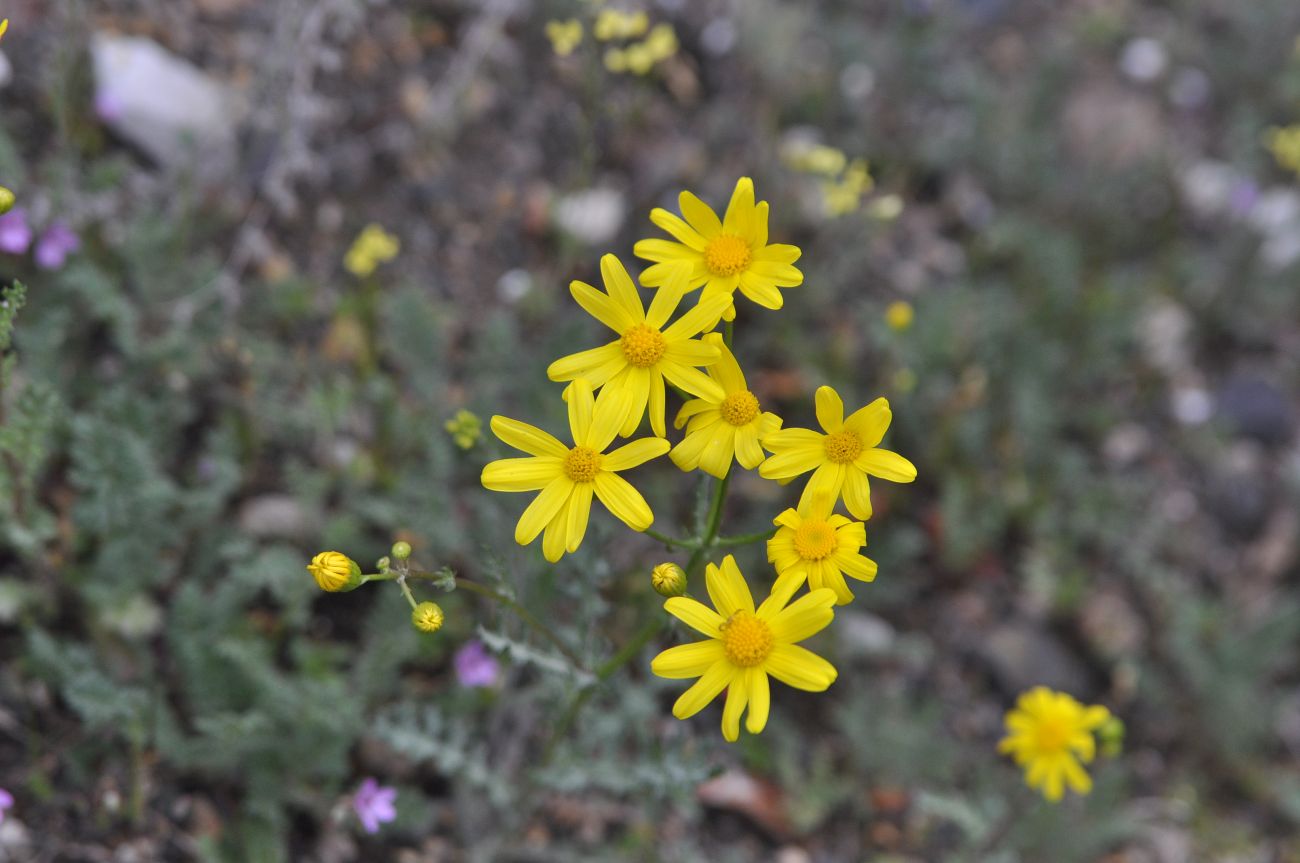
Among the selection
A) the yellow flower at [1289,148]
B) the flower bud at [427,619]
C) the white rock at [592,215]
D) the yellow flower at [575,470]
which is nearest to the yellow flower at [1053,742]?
the yellow flower at [575,470]

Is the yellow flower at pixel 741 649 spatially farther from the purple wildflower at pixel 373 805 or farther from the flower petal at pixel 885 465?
the purple wildflower at pixel 373 805

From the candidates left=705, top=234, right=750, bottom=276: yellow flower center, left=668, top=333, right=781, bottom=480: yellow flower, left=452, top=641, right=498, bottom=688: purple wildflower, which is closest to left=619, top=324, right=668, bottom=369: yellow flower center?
left=668, top=333, right=781, bottom=480: yellow flower

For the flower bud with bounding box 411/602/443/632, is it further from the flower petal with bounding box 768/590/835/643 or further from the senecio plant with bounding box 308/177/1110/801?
the flower petal with bounding box 768/590/835/643

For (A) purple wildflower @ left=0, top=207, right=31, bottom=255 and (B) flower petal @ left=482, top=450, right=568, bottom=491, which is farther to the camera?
(A) purple wildflower @ left=0, top=207, right=31, bottom=255

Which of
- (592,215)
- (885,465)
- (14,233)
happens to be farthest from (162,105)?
(885,465)

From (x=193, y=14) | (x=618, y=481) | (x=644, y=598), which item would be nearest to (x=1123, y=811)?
(x=644, y=598)

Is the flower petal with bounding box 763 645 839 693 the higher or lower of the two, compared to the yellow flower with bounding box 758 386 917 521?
lower
